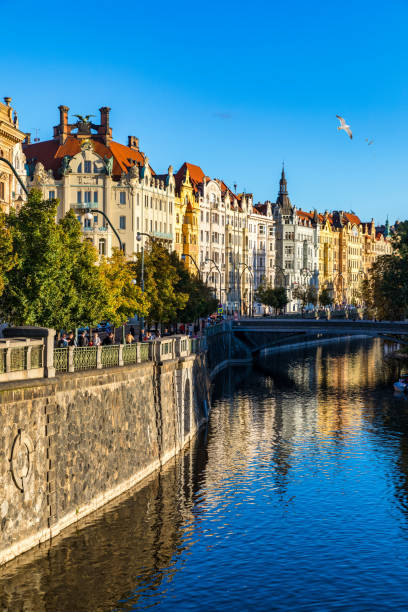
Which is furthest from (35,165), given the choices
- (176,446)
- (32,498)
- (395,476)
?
(32,498)

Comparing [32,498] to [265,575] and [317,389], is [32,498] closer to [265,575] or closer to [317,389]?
[265,575]

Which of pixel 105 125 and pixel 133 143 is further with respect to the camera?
pixel 133 143

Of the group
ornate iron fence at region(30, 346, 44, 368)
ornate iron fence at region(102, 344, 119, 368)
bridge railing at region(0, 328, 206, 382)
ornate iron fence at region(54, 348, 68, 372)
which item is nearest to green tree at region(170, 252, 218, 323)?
bridge railing at region(0, 328, 206, 382)

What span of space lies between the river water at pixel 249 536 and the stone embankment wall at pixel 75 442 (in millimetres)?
961

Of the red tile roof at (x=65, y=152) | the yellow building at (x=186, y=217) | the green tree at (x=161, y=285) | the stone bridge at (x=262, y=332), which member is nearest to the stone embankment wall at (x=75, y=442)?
the green tree at (x=161, y=285)

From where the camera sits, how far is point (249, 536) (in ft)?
117

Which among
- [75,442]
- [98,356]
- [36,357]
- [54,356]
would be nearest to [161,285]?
[98,356]

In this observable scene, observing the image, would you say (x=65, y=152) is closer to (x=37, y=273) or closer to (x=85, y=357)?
(x=37, y=273)

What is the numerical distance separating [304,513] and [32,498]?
14097 millimetres

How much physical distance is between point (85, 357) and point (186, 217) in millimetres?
98276

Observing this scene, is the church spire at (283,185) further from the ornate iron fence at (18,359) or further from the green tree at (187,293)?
the ornate iron fence at (18,359)

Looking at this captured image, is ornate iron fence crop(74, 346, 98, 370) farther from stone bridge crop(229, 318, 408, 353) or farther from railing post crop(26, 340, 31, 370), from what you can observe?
stone bridge crop(229, 318, 408, 353)

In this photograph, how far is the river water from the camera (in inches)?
1148

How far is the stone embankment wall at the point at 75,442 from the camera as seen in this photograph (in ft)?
95.9
